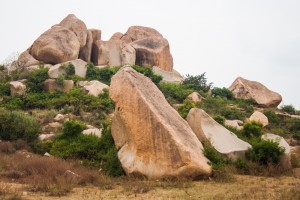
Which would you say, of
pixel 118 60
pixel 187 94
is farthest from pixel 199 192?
pixel 118 60

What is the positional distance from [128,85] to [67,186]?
396 cm

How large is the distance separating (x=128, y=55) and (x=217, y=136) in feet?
89.4

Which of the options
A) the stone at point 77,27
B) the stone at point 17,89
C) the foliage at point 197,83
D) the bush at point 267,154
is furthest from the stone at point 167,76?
the bush at point 267,154

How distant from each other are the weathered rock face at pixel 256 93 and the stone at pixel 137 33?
1342 cm

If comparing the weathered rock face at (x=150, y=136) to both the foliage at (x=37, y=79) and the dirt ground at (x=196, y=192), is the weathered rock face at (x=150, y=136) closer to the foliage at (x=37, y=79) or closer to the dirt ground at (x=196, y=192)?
the dirt ground at (x=196, y=192)

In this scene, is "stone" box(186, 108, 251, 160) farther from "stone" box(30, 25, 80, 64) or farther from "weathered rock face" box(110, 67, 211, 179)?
"stone" box(30, 25, 80, 64)

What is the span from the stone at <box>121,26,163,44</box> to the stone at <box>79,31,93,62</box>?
5332 millimetres

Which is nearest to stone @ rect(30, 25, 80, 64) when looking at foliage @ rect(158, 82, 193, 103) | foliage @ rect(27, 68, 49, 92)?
foliage @ rect(27, 68, 49, 92)

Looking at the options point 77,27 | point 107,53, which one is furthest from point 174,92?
point 77,27

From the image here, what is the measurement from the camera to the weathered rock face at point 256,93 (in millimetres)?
33969

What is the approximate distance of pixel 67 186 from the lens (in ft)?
30.0

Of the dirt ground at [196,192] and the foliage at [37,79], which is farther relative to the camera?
the foliage at [37,79]

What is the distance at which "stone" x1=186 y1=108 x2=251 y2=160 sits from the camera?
41.1 ft

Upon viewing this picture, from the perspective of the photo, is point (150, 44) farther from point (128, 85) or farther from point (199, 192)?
point (199, 192)
